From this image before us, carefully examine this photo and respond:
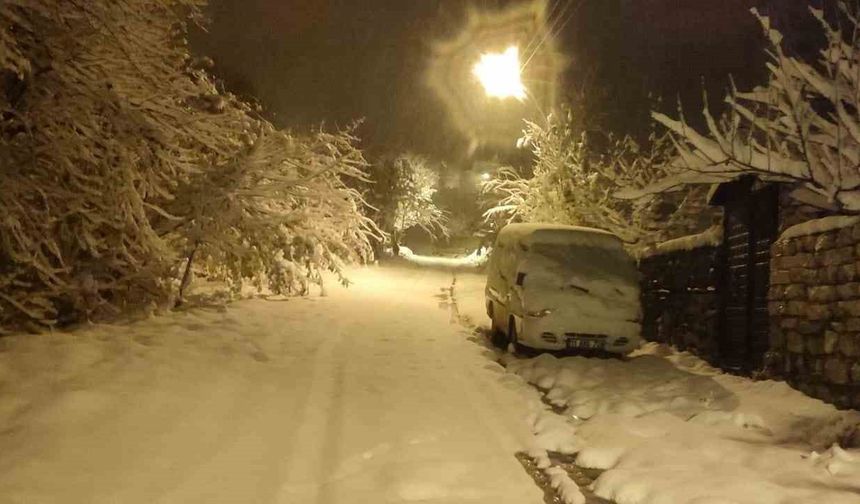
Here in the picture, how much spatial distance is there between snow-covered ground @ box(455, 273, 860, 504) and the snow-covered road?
0.68 meters

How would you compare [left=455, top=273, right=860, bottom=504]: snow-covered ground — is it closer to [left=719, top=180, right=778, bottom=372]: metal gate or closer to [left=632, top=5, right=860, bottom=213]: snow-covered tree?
[left=719, top=180, right=778, bottom=372]: metal gate

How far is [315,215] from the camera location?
16094mm

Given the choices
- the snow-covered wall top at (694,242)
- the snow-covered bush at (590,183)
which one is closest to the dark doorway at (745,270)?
the snow-covered wall top at (694,242)

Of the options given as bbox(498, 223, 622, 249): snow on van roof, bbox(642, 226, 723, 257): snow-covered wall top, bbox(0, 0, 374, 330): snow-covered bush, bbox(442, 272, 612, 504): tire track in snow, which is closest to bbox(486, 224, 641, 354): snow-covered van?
bbox(498, 223, 622, 249): snow on van roof

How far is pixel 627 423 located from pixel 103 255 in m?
7.70

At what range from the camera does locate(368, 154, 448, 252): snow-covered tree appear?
39.7m

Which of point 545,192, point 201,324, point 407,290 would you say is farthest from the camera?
point 407,290

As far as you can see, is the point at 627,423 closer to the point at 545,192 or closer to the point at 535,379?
the point at 535,379

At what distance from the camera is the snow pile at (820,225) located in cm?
757

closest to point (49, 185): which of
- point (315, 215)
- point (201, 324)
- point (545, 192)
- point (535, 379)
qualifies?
point (201, 324)

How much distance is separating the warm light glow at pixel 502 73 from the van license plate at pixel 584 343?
7.17 meters

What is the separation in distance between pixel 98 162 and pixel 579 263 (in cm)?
752

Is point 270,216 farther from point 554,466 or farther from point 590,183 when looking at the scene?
point 590,183

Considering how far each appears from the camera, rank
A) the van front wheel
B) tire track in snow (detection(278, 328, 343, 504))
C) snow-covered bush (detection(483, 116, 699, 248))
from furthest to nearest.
Answer: snow-covered bush (detection(483, 116, 699, 248)), the van front wheel, tire track in snow (detection(278, 328, 343, 504))
